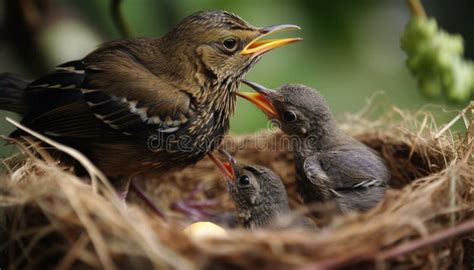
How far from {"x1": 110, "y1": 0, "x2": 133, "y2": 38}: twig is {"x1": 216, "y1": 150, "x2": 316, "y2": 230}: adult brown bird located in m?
0.93

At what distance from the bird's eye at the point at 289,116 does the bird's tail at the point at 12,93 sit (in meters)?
1.15

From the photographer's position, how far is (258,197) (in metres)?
2.72

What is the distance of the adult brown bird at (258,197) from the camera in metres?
2.70

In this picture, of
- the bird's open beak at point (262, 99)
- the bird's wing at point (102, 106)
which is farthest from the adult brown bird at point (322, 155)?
the bird's wing at point (102, 106)

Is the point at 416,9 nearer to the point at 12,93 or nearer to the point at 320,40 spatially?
the point at 320,40

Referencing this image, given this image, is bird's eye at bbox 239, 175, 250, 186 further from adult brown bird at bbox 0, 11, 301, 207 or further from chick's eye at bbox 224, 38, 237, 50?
chick's eye at bbox 224, 38, 237, 50

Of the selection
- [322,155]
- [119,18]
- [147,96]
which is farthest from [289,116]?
[119,18]

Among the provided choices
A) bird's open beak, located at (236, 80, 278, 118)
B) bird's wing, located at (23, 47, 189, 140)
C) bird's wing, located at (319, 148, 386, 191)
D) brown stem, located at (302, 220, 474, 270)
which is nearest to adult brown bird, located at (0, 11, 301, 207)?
bird's wing, located at (23, 47, 189, 140)

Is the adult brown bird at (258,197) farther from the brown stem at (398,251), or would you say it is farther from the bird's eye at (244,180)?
the brown stem at (398,251)

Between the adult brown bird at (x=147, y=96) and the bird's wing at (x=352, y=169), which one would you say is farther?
the bird's wing at (x=352, y=169)

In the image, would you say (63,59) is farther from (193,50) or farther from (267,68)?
(267,68)

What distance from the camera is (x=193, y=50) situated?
106 inches

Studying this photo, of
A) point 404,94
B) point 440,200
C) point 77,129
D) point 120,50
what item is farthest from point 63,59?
point 404,94

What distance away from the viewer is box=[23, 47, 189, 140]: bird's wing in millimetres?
2527
